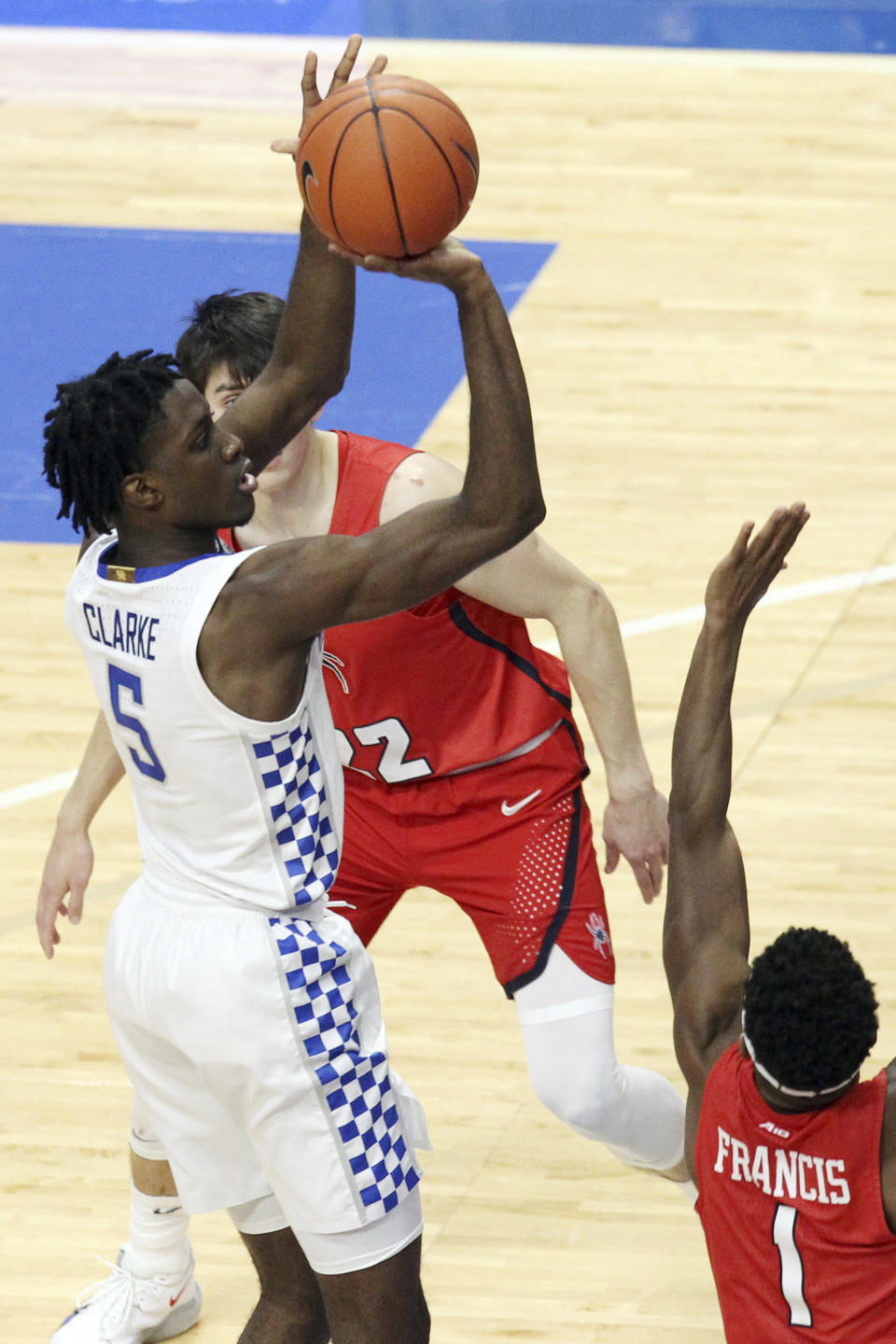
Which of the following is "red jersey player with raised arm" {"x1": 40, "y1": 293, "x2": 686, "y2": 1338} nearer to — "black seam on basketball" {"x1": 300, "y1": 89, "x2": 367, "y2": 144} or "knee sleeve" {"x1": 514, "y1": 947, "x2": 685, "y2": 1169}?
"knee sleeve" {"x1": 514, "y1": 947, "x2": 685, "y2": 1169}

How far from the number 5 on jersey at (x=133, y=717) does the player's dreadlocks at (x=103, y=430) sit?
0.25 meters

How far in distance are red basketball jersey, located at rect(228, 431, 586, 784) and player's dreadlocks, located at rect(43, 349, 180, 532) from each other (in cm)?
96

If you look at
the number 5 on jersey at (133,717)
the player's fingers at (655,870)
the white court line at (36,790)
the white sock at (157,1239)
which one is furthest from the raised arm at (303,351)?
the white court line at (36,790)

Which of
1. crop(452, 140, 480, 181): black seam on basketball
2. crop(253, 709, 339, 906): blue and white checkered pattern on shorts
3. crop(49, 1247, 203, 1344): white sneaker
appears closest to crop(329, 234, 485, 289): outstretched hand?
crop(452, 140, 480, 181): black seam on basketball

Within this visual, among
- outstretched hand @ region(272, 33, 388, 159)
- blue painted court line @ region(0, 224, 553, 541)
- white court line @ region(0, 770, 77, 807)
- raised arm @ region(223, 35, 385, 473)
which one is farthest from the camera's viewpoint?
blue painted court line @ region(0, 224, 553, 541)

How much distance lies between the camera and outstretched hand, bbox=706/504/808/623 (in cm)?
320

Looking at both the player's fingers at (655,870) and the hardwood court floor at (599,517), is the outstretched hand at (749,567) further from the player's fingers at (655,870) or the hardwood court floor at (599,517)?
the hardwood court floor at (599,517)

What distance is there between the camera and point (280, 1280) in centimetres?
371

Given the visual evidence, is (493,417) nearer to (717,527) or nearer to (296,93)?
(717,527)

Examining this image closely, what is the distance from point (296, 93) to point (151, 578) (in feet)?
35.7

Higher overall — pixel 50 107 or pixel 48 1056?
pixel 48 1056

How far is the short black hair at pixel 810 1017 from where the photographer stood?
2.72 meters

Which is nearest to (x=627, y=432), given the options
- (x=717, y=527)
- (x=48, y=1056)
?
(x=717, y=527)

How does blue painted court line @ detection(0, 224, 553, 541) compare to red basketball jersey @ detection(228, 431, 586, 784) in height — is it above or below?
below
